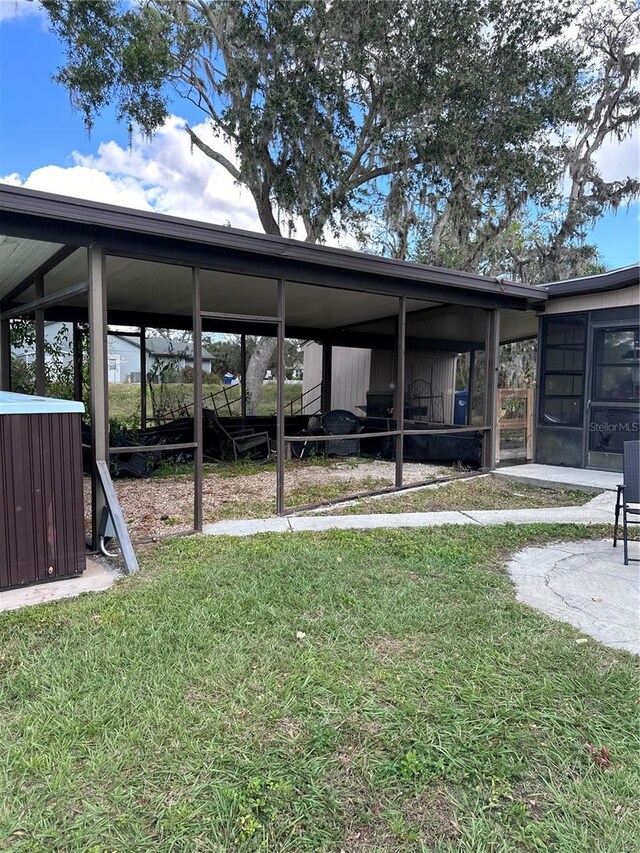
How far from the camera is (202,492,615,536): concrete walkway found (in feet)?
15.8

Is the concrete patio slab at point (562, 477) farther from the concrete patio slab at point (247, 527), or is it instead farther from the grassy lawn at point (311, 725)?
the grassy lawn at point (311, 725)

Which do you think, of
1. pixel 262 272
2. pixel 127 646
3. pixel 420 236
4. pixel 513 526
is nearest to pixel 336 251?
pixel 262 272

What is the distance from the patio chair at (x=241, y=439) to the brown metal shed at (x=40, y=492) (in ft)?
17.1

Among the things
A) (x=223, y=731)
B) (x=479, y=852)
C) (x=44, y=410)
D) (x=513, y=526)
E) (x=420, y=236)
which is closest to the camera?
(x=479, y=852)

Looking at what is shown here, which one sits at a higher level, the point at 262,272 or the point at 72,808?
the point at 262,272

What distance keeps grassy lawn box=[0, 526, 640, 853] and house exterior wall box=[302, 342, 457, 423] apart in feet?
31.6

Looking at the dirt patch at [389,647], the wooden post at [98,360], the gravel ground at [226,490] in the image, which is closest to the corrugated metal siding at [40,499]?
the wooden post at [98,360]

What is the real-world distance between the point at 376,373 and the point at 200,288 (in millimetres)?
7290

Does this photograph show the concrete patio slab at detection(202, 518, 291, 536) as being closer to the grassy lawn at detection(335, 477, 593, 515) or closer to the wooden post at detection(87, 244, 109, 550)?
the grassy lawn at detection(335, 477, 593, 515)

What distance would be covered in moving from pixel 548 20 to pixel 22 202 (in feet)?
48.5

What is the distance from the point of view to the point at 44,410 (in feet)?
11.0

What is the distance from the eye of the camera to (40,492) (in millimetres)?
3342

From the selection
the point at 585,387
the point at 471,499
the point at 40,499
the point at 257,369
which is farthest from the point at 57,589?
the point at 257,369

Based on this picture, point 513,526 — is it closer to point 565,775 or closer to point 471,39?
point 565,775
